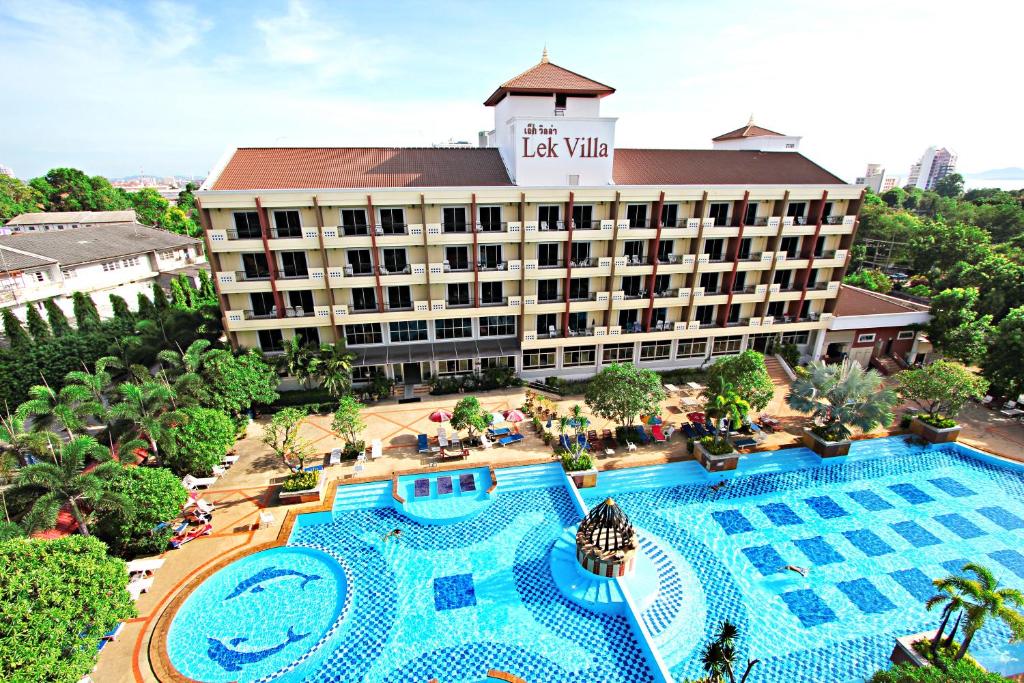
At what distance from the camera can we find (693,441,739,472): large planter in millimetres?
27609

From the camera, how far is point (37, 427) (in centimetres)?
2509

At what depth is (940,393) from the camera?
30219mm

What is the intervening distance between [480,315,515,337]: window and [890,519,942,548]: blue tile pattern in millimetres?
26342

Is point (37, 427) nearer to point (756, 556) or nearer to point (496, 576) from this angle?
point (496, 576)

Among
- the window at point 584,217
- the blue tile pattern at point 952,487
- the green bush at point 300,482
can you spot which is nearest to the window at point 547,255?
the window at point 584,217

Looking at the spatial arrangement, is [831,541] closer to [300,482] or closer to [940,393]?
[940,393]

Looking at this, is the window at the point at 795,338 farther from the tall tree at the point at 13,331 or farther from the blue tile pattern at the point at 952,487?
the tall tree at the point at 13,331

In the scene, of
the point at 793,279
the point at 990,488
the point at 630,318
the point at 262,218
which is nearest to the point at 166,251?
the point at 262,218

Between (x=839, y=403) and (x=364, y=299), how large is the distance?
106 feet

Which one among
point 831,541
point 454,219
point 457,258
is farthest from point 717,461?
point 454,219

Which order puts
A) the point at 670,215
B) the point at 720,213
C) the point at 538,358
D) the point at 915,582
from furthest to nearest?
the point at 538,358, the point at 720,213, the point at 670,215, the point at 915,582

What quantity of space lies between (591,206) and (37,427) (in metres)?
35.5

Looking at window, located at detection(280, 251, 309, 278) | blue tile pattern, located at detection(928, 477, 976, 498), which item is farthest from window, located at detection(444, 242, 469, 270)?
blue tile pattern, located at detection(928, 477, 976, 498)

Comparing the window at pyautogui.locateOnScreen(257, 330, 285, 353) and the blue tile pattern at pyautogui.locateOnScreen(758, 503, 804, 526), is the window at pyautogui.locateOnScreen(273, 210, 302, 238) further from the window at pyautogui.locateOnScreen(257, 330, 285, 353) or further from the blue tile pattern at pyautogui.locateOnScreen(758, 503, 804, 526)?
the blue tile pattern at pyautogui.locateOnScreen(758, 503, 804, 526)
